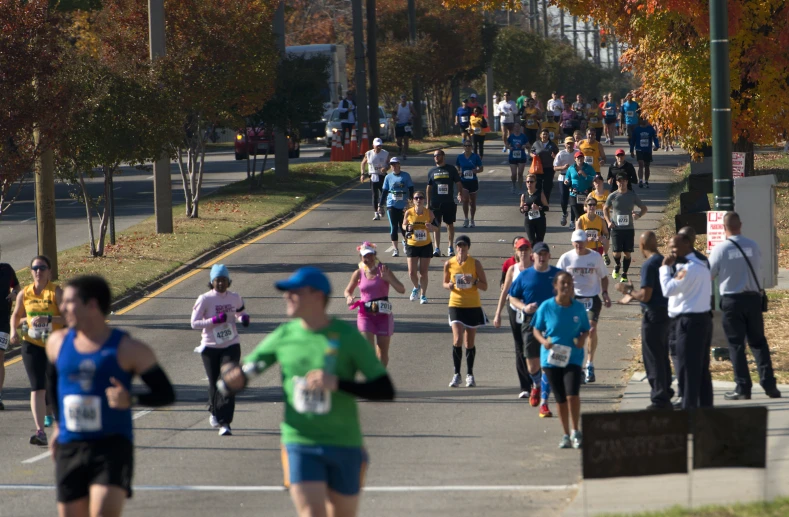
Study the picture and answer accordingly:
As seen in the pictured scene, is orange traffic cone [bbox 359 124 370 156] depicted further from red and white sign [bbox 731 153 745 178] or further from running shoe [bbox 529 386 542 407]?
running shoe [bbox 529 386 542 407]

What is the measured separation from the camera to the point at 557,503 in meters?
9.40

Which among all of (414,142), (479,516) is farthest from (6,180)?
(414,142)

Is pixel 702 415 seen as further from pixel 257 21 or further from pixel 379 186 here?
pixel 257 21

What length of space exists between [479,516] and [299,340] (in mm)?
3411

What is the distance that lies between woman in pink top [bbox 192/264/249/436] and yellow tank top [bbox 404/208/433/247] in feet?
23.5

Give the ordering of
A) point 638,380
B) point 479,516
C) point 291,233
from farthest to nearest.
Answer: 1. point 291,233
2. point 638,380
3. point 479,516

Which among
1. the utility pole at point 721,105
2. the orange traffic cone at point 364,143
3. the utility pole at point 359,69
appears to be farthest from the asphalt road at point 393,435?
the utility pole at point 359,69

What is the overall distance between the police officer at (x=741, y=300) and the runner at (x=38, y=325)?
6732 millimetres

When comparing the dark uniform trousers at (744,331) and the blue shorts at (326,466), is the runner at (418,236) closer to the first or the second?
the dark uniform trousers at (744,331)

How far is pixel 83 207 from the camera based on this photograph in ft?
116

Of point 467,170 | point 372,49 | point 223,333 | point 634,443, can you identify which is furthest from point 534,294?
point 372,49

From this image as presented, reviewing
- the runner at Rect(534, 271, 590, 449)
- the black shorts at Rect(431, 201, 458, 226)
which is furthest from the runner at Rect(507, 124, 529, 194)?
the runner at Rect(534, 271, 590, 449)

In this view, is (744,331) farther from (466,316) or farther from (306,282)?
(306,282)

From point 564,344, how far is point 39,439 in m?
5.15
